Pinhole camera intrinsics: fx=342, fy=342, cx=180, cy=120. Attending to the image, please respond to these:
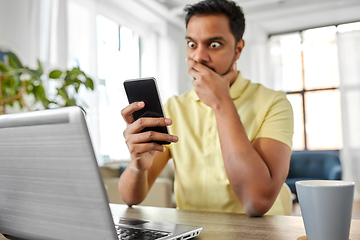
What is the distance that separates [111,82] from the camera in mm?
4457

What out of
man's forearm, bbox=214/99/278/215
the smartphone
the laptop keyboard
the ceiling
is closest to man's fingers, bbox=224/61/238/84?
man's forearm, bbox=214/99/278/215

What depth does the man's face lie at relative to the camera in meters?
1.16

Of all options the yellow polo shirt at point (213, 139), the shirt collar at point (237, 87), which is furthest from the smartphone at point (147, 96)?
the shirt collar at point (237, 87)

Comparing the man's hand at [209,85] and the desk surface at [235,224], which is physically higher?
the man's hand at [209,85]

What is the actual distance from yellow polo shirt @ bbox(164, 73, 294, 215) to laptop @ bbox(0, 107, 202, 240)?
30.0 inches

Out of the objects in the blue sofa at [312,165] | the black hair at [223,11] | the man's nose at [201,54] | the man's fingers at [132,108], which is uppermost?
the black hair at [223,11]

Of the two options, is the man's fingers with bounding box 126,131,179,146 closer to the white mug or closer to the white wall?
the white mug

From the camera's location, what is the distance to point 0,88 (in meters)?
2.05

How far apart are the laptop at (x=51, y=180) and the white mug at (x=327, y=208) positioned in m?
0.30

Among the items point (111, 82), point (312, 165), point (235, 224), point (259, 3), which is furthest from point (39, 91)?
point (312, 165)

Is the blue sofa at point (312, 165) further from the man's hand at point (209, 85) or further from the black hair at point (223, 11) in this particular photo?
the man's hand at point (209, 85)

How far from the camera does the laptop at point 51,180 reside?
0.35 m

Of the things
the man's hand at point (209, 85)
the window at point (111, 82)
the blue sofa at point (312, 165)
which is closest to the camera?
the man's hand at point (209, 85)

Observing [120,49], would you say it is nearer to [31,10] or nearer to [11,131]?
[31,10]
